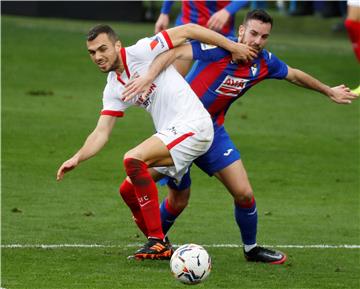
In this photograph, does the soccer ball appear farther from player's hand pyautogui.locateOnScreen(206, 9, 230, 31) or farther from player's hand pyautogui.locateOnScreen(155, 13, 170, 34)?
player's hand pyautogui.locateOnScreen(155, 13, 170, 34)

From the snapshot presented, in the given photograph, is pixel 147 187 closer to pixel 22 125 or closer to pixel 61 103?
pixel 22 125

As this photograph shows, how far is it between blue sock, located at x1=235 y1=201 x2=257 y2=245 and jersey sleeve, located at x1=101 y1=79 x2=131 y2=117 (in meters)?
1.47

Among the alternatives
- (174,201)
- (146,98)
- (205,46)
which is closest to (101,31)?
(146,98)

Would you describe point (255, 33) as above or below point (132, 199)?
above

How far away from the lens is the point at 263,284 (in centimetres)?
981

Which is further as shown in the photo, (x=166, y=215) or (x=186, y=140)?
(x=166, y=215)

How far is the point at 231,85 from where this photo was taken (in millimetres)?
10734

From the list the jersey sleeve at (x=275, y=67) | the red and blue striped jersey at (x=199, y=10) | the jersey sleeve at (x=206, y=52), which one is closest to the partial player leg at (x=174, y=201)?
the jersey sleeve at (x=206, y=52)

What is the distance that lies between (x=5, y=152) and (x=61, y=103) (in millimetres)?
4984

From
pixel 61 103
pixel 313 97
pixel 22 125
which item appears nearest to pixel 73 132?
pixel 22 125

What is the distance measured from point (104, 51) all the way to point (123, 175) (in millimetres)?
6378

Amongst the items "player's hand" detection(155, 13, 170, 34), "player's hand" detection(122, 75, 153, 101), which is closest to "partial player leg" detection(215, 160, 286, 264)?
"player's hand" detection(122, 75, 153, 101)

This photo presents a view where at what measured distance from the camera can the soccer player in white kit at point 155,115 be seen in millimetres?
9969

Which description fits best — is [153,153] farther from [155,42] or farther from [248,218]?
[248,218]
